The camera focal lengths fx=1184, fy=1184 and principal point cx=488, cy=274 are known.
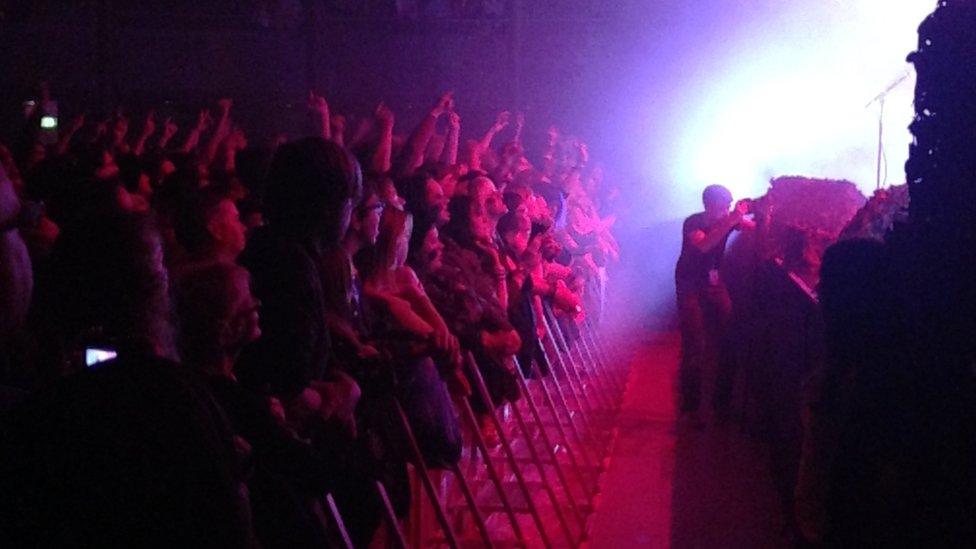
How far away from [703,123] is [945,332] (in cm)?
1539

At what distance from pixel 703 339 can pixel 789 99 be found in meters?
9.02

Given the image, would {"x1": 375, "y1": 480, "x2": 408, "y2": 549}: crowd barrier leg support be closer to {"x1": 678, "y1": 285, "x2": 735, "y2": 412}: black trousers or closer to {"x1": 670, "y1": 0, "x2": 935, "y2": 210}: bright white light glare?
{"x1": 678, "y1": 285, "x2": 735, "y2": 412}: black trousers

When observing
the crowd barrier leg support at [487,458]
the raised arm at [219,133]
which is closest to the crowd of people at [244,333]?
the crowd barrier leg support at [487,458]

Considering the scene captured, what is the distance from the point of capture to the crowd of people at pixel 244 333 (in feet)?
6.86

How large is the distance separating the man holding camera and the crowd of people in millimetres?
2487

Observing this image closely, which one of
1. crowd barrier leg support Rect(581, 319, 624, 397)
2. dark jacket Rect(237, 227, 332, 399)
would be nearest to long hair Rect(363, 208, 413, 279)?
dark jacket Rect(237, 227, 332, 399)

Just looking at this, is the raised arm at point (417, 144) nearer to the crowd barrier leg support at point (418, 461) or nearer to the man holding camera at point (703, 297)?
the crowd barrier leg support at point (418, 461)

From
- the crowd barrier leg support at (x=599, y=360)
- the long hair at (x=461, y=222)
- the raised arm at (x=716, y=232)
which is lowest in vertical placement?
the crowd barrier leg support at (x=599, y=360)

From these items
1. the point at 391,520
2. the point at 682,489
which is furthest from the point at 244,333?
the point at 682,489

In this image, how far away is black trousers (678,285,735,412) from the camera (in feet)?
32.6

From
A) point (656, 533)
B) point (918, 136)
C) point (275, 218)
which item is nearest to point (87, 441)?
point (275, 218)

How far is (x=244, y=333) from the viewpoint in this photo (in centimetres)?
304

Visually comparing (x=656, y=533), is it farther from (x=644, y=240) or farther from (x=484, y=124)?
(x=644, y=240)

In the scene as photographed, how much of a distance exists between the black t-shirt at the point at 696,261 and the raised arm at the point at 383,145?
12.3ft
